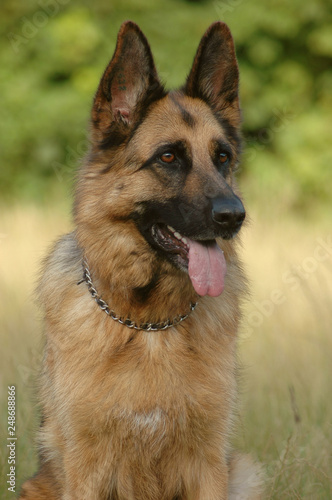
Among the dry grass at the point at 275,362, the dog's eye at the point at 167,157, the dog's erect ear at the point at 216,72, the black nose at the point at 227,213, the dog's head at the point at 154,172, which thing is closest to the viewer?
the black nose at the point at 227,213

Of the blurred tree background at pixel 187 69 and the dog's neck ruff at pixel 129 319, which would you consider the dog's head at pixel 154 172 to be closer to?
the dog's neck ruff at pixel 129 319

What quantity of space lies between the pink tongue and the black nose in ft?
0.47

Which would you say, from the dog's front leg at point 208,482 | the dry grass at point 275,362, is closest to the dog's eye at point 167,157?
the dry grass at point 275,362

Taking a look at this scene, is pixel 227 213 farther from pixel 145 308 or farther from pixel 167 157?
pixel 145 308

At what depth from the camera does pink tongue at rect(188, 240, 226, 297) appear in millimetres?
3047

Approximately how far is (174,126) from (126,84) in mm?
316

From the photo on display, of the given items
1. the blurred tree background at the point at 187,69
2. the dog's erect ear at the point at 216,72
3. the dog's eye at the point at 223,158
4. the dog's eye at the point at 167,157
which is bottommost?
the blurred tree background at the point at 187,69

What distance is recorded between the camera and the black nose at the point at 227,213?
117 inches

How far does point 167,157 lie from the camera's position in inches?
126

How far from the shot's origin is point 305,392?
16.1 feet

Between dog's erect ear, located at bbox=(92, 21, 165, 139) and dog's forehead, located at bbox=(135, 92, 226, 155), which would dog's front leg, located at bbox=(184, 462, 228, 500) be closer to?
dog's forehead, located at bbox=(135, 92, 226, 155)

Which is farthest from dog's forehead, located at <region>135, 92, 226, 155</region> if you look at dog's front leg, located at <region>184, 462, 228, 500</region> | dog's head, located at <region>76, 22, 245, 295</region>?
dog's front leg, located at <region>184, 462, 228, 500</region>

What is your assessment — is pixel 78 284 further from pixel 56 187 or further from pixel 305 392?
pixel 56 187

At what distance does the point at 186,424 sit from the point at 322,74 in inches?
408
